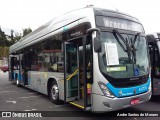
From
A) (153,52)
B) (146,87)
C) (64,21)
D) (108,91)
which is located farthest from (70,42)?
(153,52)

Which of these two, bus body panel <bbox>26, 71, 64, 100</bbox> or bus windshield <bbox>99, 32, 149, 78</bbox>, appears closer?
bus windshield <bbox>99, 32, 149, 78</bbox>

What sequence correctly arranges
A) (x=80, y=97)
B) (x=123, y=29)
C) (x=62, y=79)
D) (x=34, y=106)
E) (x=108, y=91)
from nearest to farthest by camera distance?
1. (x=108, y=91)
2. (x=123, y=29)
3. (x=80, y=97)
4. (x=62, y=79)
5. (x=34, y=106)

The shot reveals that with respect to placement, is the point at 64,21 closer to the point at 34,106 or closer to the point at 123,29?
the point at 123,29

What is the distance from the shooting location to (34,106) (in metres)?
8.08

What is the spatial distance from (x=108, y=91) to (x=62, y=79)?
7.64ft

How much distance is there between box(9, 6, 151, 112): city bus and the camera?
210 inches

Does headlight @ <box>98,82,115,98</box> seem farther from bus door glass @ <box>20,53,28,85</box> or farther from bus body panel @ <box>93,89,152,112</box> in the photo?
bus door glass @ <box>20,53,28,85</box>

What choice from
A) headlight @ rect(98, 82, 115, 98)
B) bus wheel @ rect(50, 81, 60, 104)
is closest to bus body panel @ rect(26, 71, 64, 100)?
bus wheel @ rect(50, 81, 60, 104)

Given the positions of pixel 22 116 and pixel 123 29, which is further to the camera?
pixel 22 116

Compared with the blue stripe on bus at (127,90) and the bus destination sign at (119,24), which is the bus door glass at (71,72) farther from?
the blue stripe on bus at (127,90)

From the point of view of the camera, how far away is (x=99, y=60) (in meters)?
5.35

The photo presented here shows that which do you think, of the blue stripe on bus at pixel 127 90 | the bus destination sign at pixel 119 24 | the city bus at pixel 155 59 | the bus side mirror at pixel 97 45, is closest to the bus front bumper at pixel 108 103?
the blue stripe on bus at pixel 127 90

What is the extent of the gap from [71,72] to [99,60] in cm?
171

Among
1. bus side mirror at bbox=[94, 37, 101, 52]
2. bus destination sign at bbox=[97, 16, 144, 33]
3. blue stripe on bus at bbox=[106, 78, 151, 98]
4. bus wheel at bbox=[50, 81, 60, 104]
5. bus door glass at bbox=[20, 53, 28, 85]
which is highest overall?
bus destination sign at bbox=[97, 16, 144, 33]
